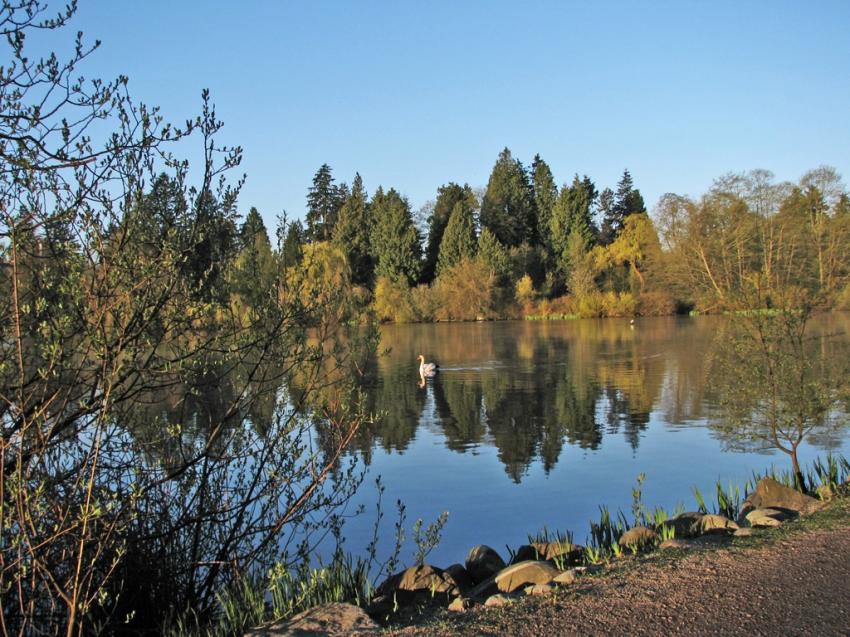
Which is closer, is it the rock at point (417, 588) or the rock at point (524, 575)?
the rock at point (524, 575)

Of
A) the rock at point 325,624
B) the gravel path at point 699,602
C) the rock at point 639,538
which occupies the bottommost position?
the rock at point 639,538

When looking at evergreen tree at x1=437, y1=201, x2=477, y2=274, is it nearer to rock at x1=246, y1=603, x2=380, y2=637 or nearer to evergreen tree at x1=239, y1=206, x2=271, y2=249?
evergreen tree at x1=239, y1=206, x2=271, y2=249

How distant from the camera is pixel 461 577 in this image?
289 inches

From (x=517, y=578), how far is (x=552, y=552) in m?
1.40

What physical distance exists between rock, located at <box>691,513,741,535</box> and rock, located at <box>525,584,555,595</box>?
104 inches

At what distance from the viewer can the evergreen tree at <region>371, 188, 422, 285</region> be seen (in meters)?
68.6

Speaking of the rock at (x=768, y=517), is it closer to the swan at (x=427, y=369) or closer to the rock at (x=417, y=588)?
the rock at (x=417, y=588)

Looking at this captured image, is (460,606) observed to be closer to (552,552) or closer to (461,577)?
(461,577)

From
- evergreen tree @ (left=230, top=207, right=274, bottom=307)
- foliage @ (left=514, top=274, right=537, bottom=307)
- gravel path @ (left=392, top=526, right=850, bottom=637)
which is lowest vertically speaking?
gravel path @ (left=392, top=526, right=850, bottom=637)

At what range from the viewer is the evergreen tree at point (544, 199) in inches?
2872

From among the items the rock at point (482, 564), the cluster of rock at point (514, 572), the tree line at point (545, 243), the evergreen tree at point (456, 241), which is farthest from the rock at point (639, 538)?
the evergreen tree at point (456, 241)

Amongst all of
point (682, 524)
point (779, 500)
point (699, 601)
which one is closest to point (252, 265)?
point (699, 601)

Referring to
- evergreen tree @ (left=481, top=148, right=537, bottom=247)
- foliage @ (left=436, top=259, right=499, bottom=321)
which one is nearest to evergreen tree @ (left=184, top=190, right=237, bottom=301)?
foliage @ (left=436, top=259, right=499, bottom=321)

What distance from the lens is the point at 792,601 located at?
498cm
